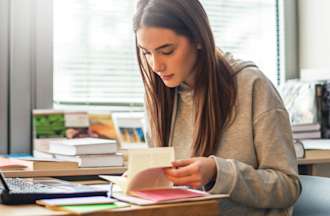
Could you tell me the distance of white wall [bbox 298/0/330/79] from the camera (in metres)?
2.75

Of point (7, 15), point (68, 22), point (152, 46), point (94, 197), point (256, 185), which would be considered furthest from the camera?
point (68, 22)

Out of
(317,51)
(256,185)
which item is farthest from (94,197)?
(317,51)

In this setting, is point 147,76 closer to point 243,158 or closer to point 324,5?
point 243,158

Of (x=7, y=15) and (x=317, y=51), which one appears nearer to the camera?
(x=7, y=15)

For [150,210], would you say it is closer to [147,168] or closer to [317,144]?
[147,168]

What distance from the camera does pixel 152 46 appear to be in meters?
1.51

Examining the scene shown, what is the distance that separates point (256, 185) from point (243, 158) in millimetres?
120

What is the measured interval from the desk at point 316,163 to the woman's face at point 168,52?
2.39 feet

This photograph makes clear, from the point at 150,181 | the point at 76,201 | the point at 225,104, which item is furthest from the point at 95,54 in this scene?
the point at 76,201

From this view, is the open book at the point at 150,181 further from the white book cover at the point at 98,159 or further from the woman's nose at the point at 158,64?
the white book cover at the point at 98,159

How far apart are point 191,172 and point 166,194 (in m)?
0.08

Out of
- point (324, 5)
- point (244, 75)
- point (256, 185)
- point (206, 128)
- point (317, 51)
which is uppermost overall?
point (324, 5)

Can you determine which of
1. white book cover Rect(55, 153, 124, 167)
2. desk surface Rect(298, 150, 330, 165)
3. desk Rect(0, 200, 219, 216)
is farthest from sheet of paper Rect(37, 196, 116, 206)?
desk surface Rect(298, 150, 330, 165)

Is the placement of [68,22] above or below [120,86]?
above
